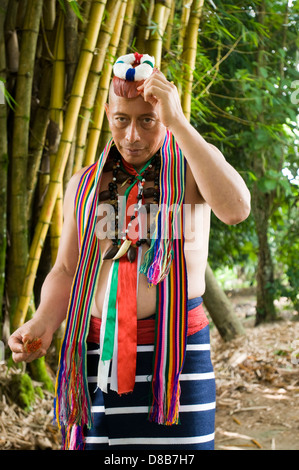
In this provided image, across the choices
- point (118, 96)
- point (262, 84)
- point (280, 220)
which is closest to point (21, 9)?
point (118, 96)

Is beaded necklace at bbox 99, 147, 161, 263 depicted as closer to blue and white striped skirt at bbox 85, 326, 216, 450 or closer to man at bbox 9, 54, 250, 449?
man at bbox 9, 54, 250, 449

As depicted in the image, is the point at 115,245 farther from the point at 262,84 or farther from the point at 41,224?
the point at 262,84

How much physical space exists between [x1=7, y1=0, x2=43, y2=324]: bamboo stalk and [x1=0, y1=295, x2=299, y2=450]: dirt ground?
525 mm

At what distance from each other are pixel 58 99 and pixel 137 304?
133 centimetres

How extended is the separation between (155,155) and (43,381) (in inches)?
62.4

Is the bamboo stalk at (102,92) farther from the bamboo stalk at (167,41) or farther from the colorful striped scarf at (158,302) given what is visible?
the colorful striped scarf at (158,302)

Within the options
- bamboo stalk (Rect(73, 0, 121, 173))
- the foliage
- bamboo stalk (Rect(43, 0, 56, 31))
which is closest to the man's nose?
bamboo stalk (Rect(73, 0, 121, 173))

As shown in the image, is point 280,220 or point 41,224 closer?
point 41,224

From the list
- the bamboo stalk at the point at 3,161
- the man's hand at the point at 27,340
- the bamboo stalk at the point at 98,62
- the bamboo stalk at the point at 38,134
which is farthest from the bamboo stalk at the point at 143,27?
the man's hand at the point at 27,340

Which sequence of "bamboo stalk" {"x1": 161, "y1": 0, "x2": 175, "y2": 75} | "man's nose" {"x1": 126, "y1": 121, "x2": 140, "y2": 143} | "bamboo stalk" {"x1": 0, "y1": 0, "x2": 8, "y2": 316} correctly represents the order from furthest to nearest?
"bamboo stalk" {"x1": 161, "y1": 0, "x2": 175, "y2": 75} → "bamboo stalk" {"x1": 0, "y1": 0, "x2": 8, "y2": 316} → "man's nose" {"x1": 126, "y1": 121, "x2": 140, "y2": 143}

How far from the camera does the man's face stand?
119 cm

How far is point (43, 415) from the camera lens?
238cm

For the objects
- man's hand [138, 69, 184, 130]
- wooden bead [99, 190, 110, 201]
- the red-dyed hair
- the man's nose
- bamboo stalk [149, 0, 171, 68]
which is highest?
bamboo stalk [149, 0, 171, 68]

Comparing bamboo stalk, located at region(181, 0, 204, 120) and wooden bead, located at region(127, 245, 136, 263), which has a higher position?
bamboo stalk, located at region(181, 0, 204, 120)
